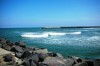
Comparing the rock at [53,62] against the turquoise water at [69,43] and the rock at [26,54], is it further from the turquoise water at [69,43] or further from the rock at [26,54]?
the turquoise water at [69,43]

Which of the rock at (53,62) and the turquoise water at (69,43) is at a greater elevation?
the rock at (53,62)

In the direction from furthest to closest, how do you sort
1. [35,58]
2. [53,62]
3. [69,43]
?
1. [69,43]
2. [35,58]
3. [53,62]

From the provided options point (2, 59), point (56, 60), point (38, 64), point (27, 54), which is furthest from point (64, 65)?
point (2, 59)

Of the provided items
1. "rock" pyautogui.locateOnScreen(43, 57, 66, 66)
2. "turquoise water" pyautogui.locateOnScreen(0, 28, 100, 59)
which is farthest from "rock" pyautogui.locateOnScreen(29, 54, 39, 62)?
"turquoise water" pyautogui.locateOnScreen(0, 28, 100, 59)

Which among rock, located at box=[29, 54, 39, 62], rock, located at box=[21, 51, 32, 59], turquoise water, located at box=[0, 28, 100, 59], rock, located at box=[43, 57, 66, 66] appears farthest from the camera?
turquoise water, located at box=[0, 28, 100, 59]

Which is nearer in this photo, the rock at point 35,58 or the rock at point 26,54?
the rock at point 35,58

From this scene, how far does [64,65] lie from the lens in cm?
317

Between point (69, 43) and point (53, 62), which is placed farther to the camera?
point (69, 43)

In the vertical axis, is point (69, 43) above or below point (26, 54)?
below

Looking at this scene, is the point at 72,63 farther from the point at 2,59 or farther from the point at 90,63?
the point at 2,59

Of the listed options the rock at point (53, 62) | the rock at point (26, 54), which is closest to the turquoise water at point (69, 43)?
the rock at point (26, 54)

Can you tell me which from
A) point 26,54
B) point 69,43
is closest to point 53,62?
point 26,54

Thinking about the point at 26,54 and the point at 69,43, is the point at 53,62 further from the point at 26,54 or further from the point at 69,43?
the point at 69,43

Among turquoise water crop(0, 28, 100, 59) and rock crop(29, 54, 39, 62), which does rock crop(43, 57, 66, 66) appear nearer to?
rock crop(29, 54, 39, 62)
